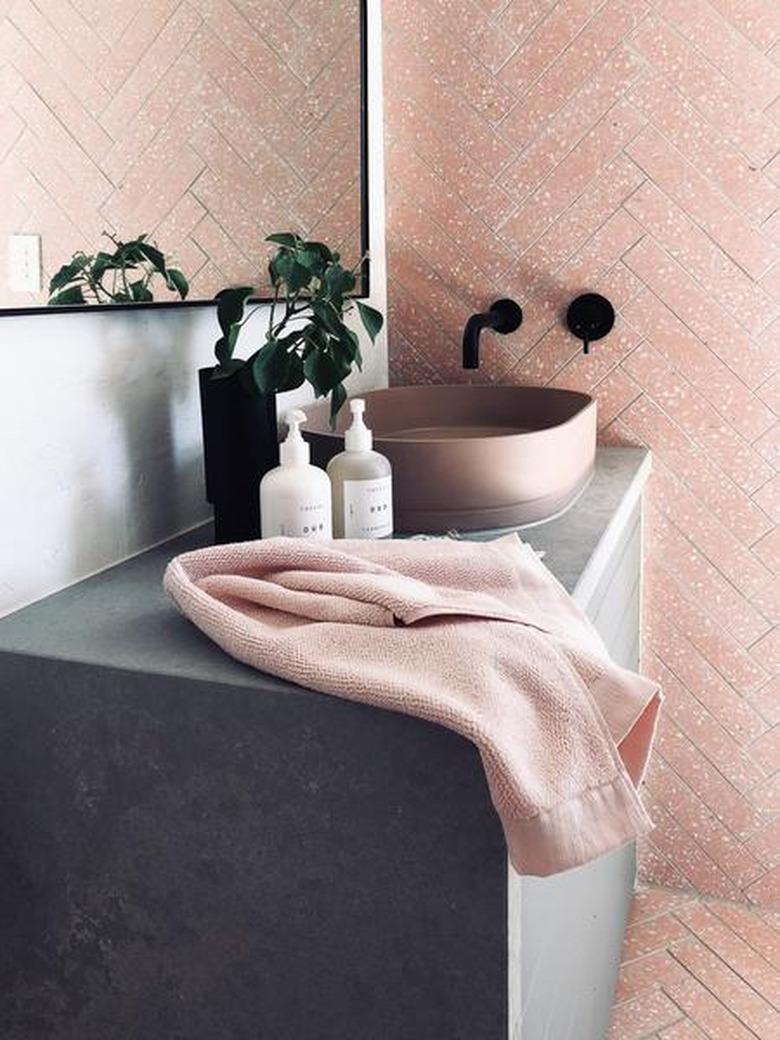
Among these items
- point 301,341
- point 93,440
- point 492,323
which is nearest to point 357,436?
point 301,341

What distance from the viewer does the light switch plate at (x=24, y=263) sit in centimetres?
108

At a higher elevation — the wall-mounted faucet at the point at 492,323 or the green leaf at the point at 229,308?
the green leaf at the point at 229,308

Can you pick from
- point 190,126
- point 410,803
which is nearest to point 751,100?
point 190,126

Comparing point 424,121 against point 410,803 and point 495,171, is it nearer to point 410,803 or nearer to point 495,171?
point 495,171

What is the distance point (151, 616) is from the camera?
1.12 m

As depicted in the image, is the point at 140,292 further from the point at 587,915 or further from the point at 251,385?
the point at 587,915

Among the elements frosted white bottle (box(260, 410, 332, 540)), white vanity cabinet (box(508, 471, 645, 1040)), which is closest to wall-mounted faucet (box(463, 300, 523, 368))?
white vanity cabinet (box(508, 471, 645, 1040))

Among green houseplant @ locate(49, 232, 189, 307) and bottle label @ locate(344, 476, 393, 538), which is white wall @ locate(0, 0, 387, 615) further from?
bottle label @ locate(344, 476, 393, 538)

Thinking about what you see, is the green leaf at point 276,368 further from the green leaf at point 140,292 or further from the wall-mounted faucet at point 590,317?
the wall-mounted faucet at point 590,317

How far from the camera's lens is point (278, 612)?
1019 millimetres

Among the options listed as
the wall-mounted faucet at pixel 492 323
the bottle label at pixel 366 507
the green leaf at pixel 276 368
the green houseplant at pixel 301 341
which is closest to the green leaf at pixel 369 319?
the green houseplant at pixel 301 341

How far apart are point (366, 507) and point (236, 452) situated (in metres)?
0.20

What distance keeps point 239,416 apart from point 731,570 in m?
1.09

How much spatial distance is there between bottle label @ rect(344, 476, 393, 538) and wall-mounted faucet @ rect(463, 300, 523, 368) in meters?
0.63
